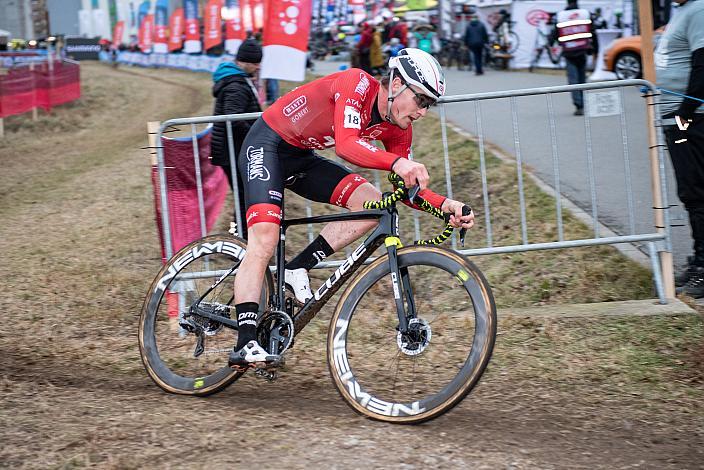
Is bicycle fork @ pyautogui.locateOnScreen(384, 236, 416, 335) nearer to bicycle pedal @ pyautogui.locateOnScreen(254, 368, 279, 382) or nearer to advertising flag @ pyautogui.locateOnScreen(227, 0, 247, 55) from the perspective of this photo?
bicycle pedal @ pyautogui.locateOnScreen(254, 368, 279, 382)

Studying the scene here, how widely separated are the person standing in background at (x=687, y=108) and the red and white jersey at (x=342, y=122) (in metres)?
2.56

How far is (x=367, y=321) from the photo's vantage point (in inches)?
178

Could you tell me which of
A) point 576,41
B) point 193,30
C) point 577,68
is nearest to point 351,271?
point 576,41

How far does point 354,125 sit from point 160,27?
57.4m

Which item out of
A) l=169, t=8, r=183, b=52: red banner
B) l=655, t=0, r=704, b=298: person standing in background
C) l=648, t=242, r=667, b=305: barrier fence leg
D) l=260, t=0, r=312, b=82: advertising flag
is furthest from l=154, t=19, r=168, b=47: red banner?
l=648, t=242, r=667, b=305: barrier fence leg

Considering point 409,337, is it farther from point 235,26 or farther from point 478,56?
point 235,26

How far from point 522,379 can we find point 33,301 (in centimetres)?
418

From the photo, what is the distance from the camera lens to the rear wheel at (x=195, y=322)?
4.86 meters

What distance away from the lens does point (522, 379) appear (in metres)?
5.07

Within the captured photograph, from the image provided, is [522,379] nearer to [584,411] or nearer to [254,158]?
[584,411]

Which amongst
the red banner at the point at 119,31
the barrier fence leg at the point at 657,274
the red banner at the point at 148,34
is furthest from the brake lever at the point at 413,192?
the red banner at the point at 119,31

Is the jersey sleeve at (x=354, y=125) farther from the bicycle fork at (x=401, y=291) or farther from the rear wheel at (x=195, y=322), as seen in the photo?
the rear wheel at (x=195, y=322)

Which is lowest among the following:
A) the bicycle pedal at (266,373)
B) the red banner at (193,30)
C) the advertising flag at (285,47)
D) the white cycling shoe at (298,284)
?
the bicycle pedal at (266,373)

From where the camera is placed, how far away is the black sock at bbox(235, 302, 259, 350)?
4.57 meters
